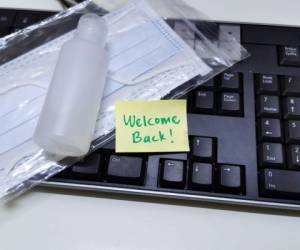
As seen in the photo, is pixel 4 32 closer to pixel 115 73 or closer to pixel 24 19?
pixel 24 19

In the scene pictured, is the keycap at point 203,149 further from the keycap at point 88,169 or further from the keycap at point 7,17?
the keycap at point 7,17

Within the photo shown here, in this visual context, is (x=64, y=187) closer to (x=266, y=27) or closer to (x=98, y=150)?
(x=98, y=150)

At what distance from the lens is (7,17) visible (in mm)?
414

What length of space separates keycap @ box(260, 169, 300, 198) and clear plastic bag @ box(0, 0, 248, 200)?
0.36ft

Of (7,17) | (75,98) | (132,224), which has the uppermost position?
(7,17)

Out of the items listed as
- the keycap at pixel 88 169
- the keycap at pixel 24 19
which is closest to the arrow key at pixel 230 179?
the keycap at pixel 88 169

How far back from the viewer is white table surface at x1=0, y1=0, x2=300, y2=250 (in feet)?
1.03

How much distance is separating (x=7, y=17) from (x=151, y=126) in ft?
0.67

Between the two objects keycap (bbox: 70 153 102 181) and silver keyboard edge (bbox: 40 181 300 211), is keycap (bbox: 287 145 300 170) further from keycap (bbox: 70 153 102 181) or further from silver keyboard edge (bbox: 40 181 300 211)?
keycap (bbox: 70 153 102 181)

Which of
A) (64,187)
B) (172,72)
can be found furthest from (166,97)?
(64,187)

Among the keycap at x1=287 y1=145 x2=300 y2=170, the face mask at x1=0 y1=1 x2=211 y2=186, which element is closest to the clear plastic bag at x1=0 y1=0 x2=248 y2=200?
the face mask at x1=0 y1=1 x2=211 y2=186

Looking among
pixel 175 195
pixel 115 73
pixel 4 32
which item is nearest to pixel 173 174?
pixel 175 195

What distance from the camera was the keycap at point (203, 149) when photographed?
332mm

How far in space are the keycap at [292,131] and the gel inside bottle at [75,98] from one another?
0.17 meters
